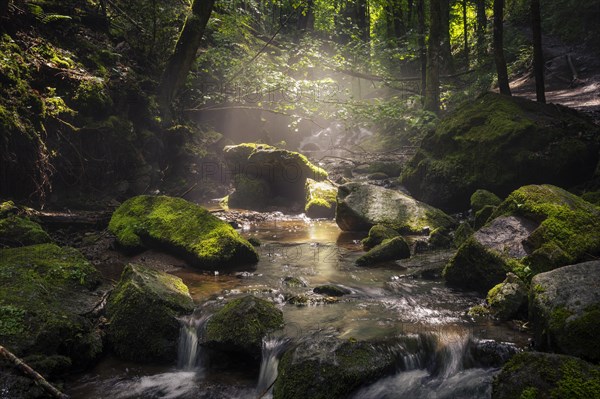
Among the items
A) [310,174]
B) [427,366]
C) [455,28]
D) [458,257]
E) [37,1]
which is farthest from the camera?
[455,28]

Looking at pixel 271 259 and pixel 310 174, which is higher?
pixel 310 174

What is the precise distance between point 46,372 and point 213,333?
5.98 ft

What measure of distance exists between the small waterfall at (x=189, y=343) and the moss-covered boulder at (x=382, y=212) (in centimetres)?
631

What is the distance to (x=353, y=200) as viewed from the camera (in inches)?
459

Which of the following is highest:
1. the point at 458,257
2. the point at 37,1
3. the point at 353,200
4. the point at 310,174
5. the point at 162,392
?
the point at 37,1

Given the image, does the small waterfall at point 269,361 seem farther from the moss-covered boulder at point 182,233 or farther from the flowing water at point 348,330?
the moss-covered boulder at point 182,233

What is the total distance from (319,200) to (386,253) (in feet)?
18.2

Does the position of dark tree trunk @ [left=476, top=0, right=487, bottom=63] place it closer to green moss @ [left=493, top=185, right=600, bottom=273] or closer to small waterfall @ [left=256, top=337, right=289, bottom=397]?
green moss @ [left=493, top=185, right=600, bottom=273]

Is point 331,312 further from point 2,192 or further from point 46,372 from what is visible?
point 2,192

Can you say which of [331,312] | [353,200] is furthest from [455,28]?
[331,312]

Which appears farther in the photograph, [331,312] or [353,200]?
[353,200]

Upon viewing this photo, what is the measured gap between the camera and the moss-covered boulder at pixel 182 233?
26.9 ft

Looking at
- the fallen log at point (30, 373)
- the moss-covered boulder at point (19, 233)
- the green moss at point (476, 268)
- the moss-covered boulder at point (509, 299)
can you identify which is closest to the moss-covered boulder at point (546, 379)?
the moss-covered boulder at point (509, 299)

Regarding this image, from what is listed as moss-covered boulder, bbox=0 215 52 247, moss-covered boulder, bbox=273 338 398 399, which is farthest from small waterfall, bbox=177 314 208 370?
moss-covered boulder, bbox=0 215 52 247
